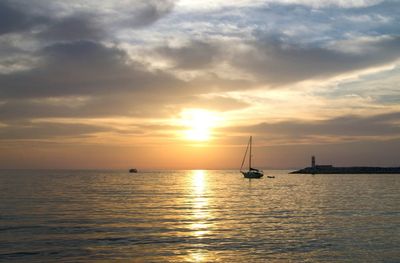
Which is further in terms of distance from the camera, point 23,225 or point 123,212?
point 123,212

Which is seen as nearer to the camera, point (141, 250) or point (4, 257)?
point (4, 257)

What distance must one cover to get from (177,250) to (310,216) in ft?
86.3

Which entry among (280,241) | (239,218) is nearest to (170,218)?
(239,218)

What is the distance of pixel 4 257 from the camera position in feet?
93.0

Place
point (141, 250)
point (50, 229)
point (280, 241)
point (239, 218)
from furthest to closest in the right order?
point (239, 218)
point (50, 229)
point (280, 241)
point (141, 250)

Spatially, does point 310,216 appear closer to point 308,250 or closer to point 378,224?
point 378,224

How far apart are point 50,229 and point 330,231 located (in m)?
26.3

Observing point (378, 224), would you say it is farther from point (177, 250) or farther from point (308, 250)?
point (177, 250)

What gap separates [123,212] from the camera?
55406mm

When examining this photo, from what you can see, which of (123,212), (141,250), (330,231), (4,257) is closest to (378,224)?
(330,231)

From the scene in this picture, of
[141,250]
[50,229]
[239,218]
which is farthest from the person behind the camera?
[239,218]

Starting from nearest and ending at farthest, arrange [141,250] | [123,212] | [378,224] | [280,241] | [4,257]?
[4,257] → [141,250] → [280,241] → [378,224] → [123,212]

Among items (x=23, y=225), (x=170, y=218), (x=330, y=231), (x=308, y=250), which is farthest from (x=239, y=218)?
(x=23, y=225)

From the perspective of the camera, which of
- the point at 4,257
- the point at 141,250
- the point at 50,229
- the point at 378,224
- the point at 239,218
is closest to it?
the point at 4,257
